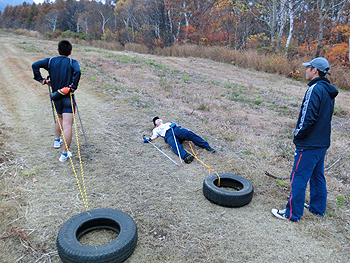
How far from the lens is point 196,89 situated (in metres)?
11.1

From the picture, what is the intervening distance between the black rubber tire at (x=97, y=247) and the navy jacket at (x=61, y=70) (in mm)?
2344

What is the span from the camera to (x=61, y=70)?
4379mm

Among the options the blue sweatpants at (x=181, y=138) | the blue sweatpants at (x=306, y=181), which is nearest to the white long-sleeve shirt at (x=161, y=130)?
the blue sweatpants at (x=181, y=138)

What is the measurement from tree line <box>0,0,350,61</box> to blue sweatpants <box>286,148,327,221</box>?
14.3 m

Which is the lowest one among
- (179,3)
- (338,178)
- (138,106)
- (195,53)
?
(338,178)

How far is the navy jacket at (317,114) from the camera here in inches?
122

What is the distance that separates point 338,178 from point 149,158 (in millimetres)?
3616

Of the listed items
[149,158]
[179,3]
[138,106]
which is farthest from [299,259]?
[179,3]

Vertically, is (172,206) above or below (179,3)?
below

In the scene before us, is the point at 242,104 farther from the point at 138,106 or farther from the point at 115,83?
the point at 115,83

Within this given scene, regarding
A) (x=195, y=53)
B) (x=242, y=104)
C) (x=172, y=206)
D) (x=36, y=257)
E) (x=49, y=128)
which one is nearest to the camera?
(x=36, y=257)

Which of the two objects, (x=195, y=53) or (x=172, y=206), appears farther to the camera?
(x=195, y=53)

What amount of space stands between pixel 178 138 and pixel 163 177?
57.4 inches

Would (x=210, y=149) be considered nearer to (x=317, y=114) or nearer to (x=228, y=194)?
(x=228, y=194)
